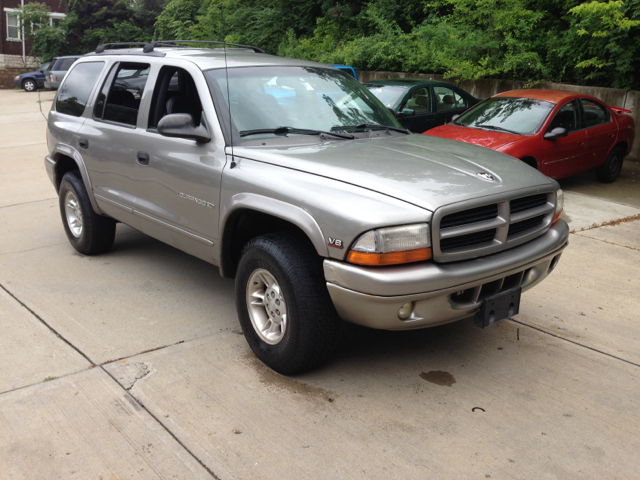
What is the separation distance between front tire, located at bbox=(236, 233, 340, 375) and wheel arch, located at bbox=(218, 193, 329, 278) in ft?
0.48

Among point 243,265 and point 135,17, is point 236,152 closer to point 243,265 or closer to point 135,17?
point 243,265

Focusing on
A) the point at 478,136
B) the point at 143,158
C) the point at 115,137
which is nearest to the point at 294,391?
the point at 143,158

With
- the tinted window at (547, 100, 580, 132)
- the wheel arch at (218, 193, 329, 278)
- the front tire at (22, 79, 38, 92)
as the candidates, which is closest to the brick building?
the front tire at (22, 79, 38, 92)

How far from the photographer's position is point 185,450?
3.05m

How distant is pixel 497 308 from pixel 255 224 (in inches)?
62.8

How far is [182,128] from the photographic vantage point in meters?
4.08

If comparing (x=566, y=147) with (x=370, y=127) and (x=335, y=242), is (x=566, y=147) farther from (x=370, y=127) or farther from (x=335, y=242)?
(x=335, y=242)

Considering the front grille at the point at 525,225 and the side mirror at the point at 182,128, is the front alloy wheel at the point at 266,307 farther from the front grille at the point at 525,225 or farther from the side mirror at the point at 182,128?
the front grille at the point at 525,225

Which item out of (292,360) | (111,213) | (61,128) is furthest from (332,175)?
(61,128)

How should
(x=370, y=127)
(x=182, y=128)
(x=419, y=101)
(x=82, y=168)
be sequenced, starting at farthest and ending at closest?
(x=419, y=101) < (x=82, y=168) < (x=370, y=127) < (x=182, y=128)

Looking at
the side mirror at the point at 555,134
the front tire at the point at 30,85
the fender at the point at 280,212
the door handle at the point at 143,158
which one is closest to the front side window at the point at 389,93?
the side mirror at the point at 555,134

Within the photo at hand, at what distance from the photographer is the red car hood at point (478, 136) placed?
26.7ft

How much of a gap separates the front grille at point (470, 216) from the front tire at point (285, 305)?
2.44 ft

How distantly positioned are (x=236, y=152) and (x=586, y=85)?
439 inches
